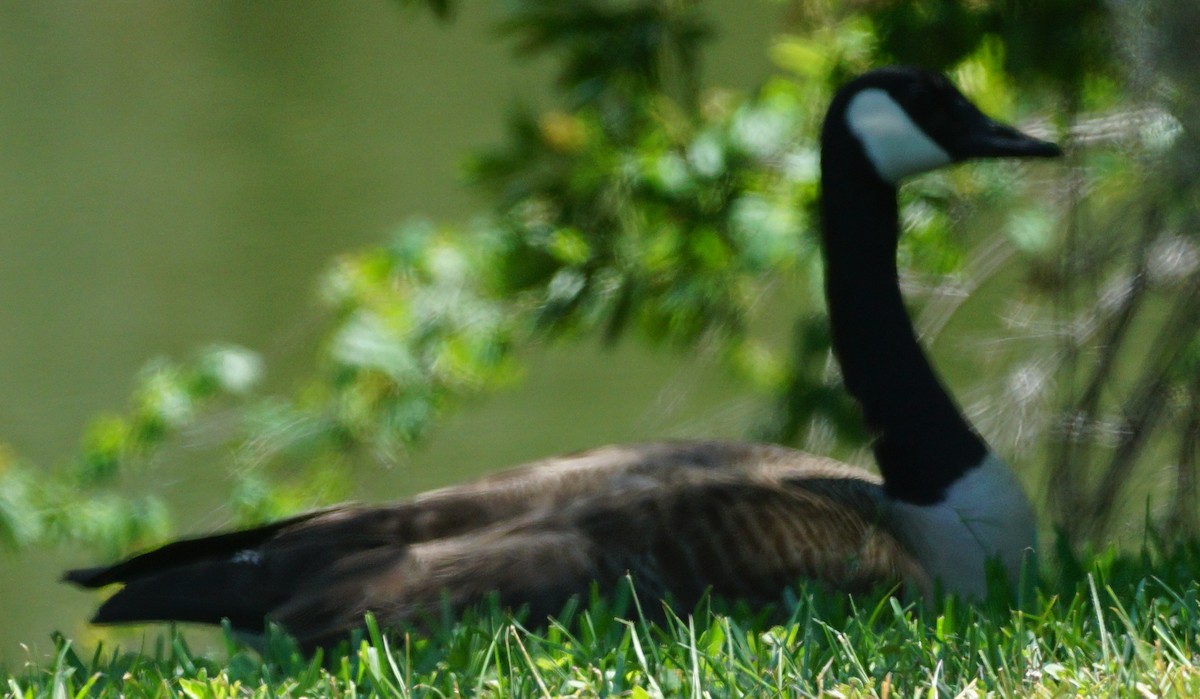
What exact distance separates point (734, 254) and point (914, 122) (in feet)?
3.17

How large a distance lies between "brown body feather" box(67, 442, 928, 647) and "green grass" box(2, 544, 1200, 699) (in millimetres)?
245

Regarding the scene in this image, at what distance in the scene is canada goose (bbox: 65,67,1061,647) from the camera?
10.5 ft

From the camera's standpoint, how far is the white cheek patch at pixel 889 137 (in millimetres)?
3883

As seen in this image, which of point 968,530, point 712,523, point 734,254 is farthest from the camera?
point 734,254

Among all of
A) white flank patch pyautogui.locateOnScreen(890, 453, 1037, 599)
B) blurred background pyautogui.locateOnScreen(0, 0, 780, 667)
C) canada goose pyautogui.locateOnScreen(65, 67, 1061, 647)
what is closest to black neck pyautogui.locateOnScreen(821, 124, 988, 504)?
canada goose pyautogui.locateOnScreen(65, 67, 1061, 647)

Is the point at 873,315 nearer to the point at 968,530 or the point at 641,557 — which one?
the point at 968,530

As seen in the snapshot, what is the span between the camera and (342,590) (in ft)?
10.4

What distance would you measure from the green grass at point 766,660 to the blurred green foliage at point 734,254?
1.20 metres

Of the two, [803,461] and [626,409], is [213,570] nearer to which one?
[803,461]

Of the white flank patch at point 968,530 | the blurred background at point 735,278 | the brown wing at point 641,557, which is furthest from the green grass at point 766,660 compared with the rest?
the blurred background at point 735,278

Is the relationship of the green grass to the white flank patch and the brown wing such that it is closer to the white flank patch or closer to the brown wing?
the brown wing

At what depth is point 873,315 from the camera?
3.96 metres

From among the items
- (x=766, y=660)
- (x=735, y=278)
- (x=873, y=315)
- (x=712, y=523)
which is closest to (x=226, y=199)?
(x=735, y=278)

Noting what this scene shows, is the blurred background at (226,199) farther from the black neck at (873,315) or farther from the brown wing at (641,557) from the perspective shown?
the brown wing at (641,557)
